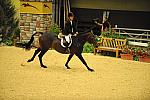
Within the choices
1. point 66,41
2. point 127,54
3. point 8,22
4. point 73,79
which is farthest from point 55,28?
point 73,79

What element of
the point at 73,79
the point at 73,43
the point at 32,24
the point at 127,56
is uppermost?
the point at 32,24

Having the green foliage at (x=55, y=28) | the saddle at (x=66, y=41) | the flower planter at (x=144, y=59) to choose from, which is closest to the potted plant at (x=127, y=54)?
the flower planter at (x=144, y=59)

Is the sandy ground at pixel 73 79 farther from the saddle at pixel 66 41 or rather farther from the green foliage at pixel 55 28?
the green foliage at pixel 55 28

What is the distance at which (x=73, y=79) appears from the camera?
30.6 feet

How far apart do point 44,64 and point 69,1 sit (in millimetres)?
6230

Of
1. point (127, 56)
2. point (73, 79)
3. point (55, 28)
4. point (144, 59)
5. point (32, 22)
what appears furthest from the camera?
point (32, 22)

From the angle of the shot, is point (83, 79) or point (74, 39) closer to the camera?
point (83, 79)

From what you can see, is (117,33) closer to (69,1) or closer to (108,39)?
(108,39)

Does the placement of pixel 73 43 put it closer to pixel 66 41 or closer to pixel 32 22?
pixel 66 41

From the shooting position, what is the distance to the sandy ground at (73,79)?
7656mm

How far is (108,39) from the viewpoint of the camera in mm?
14117

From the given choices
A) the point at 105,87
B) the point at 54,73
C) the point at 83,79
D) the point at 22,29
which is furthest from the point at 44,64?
the point at 22,29

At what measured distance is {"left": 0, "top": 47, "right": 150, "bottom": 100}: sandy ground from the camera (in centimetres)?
766

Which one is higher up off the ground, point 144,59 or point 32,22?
point 32,22
